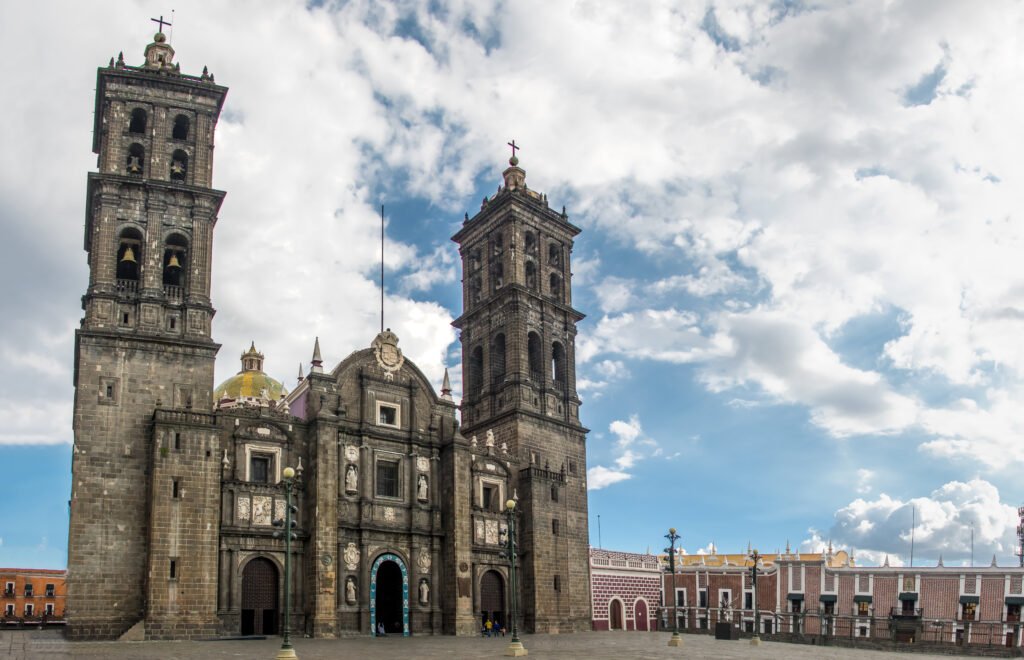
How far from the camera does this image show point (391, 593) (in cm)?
4584

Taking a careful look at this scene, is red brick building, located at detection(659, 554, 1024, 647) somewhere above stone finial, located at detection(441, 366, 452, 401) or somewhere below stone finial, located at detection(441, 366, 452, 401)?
below

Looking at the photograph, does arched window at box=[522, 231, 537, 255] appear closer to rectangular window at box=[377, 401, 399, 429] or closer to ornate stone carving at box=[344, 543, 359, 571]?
rectangular window at box=[377, 401, 399, 429]

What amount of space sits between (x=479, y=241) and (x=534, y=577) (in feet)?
66.4

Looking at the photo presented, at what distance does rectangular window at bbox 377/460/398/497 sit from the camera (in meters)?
46.3

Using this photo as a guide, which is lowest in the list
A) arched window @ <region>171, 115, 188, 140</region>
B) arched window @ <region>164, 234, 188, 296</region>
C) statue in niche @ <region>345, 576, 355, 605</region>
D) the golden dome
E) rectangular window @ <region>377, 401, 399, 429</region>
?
statue in niche @ <region>345, 576, 355, 605</region>

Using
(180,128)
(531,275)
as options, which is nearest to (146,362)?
(180,128)

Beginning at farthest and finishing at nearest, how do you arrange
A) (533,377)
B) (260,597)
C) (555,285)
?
1. (555,285)
2. (533,377)
3. (260,597)

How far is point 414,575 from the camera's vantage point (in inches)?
1794

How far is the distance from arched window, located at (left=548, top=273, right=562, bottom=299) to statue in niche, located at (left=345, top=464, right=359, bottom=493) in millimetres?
18611

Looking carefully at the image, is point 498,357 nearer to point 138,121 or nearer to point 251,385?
point 251,385

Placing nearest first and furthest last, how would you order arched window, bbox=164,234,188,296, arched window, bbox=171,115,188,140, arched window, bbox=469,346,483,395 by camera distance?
arched window, bbox=164,234,188,296, arched window, bbox=171,115,188,140, arched window, bbox=469,346,483,395

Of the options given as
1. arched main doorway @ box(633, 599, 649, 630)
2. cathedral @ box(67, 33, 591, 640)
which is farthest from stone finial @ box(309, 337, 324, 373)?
arched main doorway @ box(633, 599, 649, 630)

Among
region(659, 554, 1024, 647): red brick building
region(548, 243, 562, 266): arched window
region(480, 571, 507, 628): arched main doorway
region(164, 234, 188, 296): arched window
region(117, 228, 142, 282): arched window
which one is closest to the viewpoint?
region(117, 228, 142, 282): arched window

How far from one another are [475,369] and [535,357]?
382 cm
